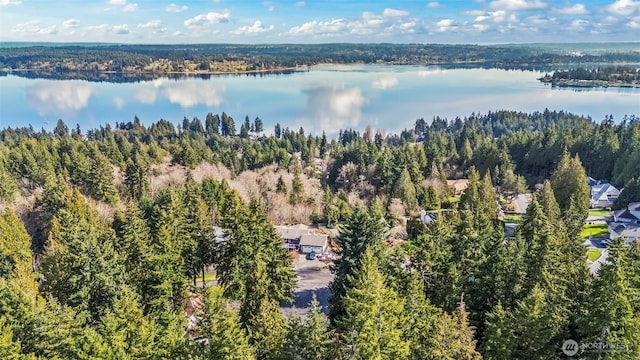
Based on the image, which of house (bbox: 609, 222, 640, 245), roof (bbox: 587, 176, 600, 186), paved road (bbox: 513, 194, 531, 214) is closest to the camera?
house (bbox: 609, 222, 640, 245)

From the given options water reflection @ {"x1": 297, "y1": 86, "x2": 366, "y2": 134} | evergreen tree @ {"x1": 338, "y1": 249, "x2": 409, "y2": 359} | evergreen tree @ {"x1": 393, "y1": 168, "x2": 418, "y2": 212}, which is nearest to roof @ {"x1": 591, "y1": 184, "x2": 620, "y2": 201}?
evergreen tree @ {"x1": 393, "y1": 168, "x2": 418, "y2": 212}

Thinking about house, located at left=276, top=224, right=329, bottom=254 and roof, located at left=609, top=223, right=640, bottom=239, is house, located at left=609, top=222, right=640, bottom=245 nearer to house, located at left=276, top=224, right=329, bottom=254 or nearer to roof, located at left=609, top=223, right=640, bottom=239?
roof, located at left=609, top=223, right=640, bottom=239

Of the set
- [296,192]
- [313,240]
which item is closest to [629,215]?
[313,240]

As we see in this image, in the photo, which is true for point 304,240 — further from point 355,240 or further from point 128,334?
point 128,334

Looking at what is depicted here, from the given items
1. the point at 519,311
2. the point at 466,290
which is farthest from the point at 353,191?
the point at 519,311

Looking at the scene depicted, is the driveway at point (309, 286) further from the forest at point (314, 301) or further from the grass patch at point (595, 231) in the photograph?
the grass patch at point (595, 231)
